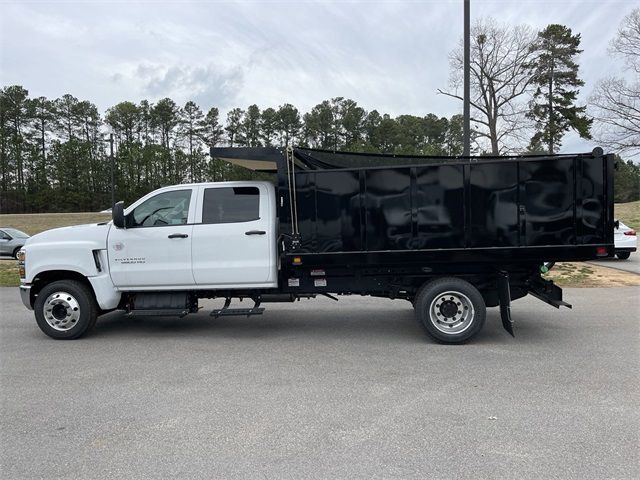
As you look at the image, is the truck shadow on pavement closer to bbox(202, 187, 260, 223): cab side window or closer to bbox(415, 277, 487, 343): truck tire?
bbox(415, 277, 487, 343): truck tire

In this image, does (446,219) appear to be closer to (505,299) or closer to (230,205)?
(505,299)

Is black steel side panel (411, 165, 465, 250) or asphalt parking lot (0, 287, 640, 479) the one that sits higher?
black steel side panel (411, 165, 465, 250)

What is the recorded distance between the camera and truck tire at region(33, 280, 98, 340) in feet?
22.4

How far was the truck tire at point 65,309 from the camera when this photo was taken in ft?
22.4

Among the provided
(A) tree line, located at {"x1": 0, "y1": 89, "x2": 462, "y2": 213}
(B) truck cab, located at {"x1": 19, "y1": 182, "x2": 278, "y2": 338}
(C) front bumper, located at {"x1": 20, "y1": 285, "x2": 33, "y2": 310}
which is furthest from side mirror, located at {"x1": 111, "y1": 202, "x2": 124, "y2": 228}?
(A) tree line, located at {"x1": 0, "y1": 89, "x2": 462, "y2": 213}

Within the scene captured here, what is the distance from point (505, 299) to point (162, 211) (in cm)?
480

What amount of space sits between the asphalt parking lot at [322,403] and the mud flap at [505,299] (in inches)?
11.4

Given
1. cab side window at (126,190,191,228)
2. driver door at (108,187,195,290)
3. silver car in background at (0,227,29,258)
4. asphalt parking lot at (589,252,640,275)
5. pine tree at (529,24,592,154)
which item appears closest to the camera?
driver door at (108,187,195,290)

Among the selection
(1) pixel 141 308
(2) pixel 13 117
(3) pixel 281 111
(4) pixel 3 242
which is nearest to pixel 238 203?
(1) pixel 141 308

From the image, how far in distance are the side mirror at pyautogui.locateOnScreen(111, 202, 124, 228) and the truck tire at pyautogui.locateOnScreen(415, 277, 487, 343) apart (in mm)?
4168

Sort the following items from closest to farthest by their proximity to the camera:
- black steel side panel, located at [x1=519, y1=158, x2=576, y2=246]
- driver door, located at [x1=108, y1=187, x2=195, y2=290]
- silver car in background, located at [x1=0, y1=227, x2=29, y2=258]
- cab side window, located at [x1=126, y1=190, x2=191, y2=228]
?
black steel side panel, located at [x1=519, y1=158, x2=576, y2=246] < driver door, located at [x1=108, y1=187, x2=195, y2=290] < cab side window, located at [x1=126, y1=190, x2=191, y2=228] < silver car in background, located at [x1=0, y1=227, x2=29, y2=258]

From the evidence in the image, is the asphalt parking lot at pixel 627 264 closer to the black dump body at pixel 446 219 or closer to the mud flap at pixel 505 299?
the black dump body at pixel 446 219

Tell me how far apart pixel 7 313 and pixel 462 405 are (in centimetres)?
846

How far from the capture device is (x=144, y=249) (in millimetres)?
6785
